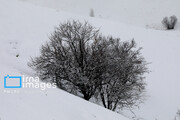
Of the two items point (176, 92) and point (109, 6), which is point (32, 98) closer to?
point (176, 92)

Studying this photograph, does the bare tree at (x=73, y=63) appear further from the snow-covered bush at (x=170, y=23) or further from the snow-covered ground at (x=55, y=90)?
the snow-covered bush at (x=170, y=23)

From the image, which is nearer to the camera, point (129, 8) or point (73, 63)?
point (73, 63)

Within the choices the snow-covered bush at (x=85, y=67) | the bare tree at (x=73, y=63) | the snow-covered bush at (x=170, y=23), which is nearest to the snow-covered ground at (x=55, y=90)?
the bare tree at (x=73, y=63)

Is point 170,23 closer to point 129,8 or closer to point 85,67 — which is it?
point 129,8

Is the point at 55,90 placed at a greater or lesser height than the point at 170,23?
lesser

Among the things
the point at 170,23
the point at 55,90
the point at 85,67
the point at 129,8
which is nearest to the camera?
the point at 55,90

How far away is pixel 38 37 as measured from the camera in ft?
55.6

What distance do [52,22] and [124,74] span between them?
15.2 m

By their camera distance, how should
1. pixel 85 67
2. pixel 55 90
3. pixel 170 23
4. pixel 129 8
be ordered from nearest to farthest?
1. pixel 55 90
2. pixel 85 67
3. pixel 170 23
4. pixel 129 8

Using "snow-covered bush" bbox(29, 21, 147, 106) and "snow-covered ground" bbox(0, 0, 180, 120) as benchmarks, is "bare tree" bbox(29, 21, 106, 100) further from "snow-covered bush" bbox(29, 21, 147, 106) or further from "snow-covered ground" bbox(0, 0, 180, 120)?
"snow-covered ground" bbox(0, 0, 180, 120)

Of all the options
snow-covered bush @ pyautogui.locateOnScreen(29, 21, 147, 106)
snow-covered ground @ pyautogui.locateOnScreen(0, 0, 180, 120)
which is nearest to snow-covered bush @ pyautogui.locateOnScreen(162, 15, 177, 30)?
snow-covered ground @ pyautogui.locateOnScreen(0, 0, 180, 120)

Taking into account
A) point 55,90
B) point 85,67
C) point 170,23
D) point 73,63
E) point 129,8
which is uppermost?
point 129,8

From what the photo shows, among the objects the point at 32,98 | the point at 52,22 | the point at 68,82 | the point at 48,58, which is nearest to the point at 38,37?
the point at 52,22

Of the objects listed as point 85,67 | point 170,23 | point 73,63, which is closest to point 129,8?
point 170,23
